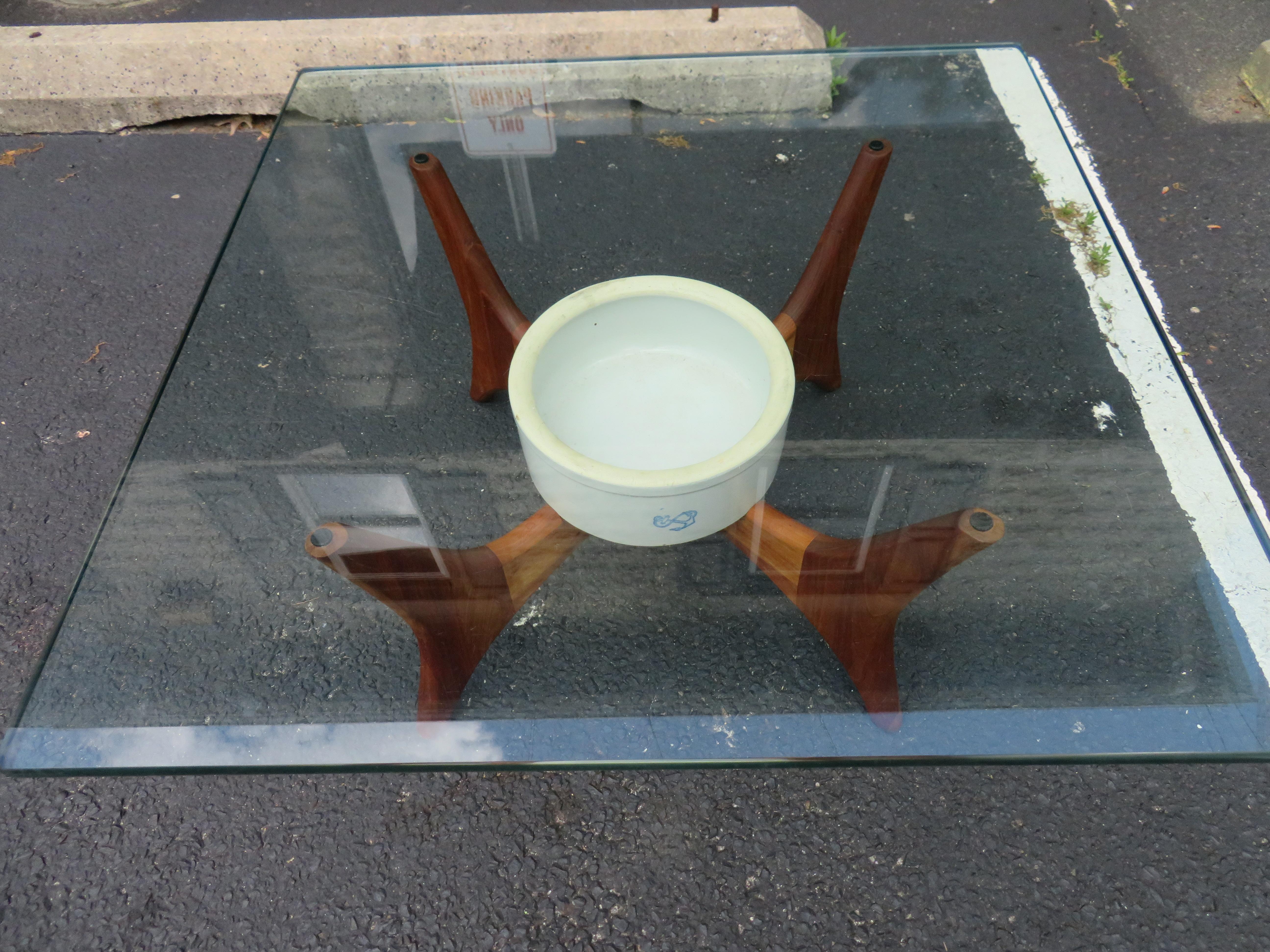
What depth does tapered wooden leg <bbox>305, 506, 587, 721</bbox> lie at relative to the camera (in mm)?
780

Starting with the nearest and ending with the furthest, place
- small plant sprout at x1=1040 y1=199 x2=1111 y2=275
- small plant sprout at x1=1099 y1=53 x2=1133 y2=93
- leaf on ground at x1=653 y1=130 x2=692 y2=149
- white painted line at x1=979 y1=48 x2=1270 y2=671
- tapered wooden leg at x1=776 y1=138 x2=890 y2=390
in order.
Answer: white painted line at x1=979 y1=48 x2=1270 y2=671, tapered wooden leg at x1=776 y1=138 x2=890 y2=390, small plant sprout at x1=1040 y1=199 x2=1111 y2=275, leaf on ground at x1=653 y1=130 x2=692 y2=149, small plant sprout at x1=1099 y1=53 x2=1133 y2=93

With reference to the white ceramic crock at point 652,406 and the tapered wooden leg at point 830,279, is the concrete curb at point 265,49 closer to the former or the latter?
the tapered wooden leg at point 830,279

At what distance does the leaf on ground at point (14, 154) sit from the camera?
1.76 metres

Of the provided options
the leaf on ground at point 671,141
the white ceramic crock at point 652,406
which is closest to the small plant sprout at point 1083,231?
the leaf on ground at point 671,141

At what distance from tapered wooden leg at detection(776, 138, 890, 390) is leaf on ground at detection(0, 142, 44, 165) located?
5.74 ft

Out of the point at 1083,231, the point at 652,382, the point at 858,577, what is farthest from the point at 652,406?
the point at 1083,231

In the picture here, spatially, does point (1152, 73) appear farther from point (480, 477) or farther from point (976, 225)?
point (480, 477)

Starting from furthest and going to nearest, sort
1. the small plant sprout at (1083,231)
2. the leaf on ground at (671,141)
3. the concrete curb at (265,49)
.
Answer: the concrete curb at (265,49) < the leaf on ground at (671,141) < the small plant sprout at (1083,231)

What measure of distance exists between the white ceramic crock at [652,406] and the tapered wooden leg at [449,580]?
0.06 meters

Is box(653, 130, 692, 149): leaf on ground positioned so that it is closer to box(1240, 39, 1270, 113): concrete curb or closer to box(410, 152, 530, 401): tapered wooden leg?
box(410, 152, 530, 401): tapered wooden leg

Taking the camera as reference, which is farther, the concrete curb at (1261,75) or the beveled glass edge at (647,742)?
the concrete curb at (1261,75)

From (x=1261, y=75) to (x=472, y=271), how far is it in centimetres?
187

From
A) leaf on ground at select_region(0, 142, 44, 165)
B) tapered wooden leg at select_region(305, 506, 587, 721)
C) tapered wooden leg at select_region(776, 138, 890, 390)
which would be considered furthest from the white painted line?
leaf on ground at select_region(0, 142, 44, 165)

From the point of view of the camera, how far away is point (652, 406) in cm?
89
